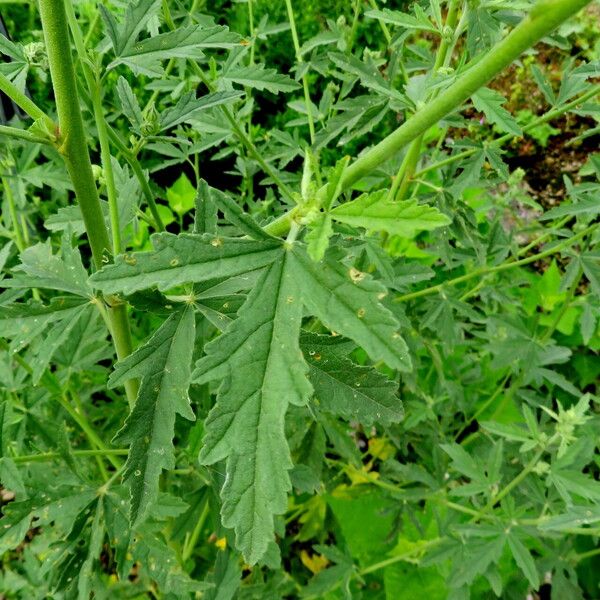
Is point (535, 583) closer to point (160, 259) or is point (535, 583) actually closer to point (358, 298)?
point (358, 298)

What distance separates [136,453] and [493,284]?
1.30 m

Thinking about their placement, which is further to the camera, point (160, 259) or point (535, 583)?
point (535, 583)

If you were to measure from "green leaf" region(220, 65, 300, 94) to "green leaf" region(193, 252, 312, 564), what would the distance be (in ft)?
2.31

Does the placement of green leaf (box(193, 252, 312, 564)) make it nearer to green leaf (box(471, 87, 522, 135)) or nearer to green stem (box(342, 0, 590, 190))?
green stem (box(342, 0, 590, 190))

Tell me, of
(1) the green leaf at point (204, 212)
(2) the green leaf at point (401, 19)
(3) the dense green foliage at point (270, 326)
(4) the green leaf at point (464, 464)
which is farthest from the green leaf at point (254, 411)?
(4) the green leaf at point (464, 464)

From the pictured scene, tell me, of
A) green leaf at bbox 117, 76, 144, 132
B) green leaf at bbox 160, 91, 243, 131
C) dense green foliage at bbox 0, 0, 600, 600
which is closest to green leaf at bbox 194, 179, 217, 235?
dense green foliage at bbox 0, 0, 600, 600

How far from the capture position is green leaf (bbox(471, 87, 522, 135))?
926 millimetres

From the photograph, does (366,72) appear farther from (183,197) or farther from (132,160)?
(183,197)

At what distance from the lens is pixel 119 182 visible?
1.19m

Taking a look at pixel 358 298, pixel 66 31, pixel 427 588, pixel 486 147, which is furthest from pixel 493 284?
pixel 66 31

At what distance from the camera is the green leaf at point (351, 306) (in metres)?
0.64

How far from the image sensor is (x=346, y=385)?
0.86 meters

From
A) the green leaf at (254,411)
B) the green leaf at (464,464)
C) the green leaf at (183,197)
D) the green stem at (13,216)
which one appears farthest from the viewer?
the green leaf at (183,197)

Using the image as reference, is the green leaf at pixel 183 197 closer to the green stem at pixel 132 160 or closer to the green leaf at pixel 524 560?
the green stem at pixel 132 160
